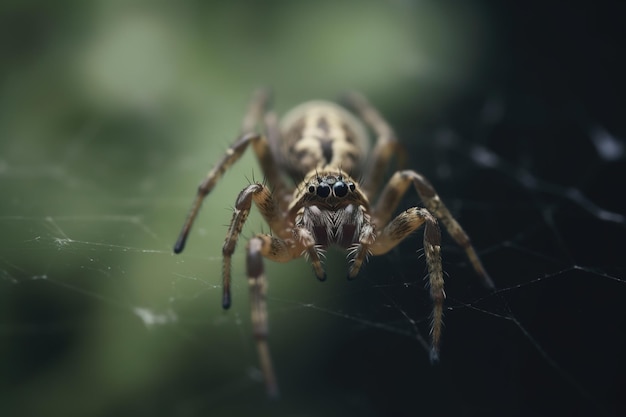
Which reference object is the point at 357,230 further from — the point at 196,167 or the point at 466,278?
the point at 196,167

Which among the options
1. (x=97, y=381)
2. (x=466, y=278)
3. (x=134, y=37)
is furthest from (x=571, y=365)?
(x=134, y=37)

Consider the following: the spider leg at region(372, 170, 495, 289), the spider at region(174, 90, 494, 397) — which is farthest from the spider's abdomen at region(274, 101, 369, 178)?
the spider leg at region(372, 170, 495, 289)

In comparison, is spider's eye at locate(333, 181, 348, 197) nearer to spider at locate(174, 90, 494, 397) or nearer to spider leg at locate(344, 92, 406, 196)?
spider at locate(174, 90, 494, 397)

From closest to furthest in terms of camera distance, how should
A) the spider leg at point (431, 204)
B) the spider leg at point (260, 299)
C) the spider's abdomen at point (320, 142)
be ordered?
1. the spider leg at point (260, 299)
2. the spider leg at point (431, 204)
3. the spider's abdomen at point (320, 142)

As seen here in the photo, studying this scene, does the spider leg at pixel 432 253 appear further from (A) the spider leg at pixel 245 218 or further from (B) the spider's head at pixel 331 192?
(A) the spider leg at pixel 245 218

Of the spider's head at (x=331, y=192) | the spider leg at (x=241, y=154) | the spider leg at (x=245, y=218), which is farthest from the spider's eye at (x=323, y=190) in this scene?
the spider leg at (x=241, y=154)

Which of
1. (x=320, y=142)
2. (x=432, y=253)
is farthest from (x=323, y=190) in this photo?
(x=320, y=142)

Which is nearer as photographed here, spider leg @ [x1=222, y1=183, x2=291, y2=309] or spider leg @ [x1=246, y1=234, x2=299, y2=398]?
spider leg @ [x1=246, y1=234, x2=299, y2=398]
